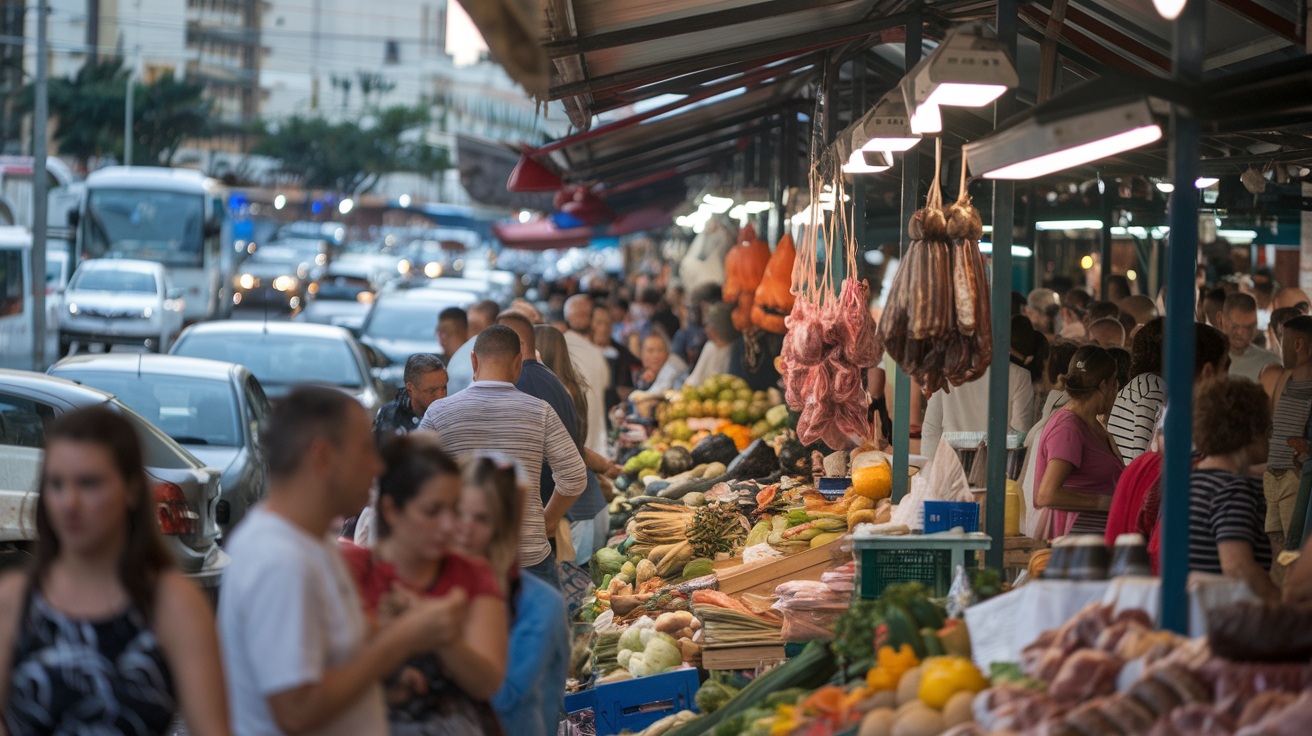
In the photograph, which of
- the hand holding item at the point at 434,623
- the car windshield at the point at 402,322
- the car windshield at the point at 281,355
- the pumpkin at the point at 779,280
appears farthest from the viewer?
the car windshield at the point at 402,322

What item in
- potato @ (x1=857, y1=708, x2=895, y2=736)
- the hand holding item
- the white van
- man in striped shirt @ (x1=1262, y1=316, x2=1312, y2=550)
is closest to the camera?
the hand holding item

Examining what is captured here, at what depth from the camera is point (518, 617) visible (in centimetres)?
388

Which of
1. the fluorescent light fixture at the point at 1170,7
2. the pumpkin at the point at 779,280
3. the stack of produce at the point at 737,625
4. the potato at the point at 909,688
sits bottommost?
the stack of produce at the point at 737,625

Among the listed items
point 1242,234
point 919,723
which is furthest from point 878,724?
point 1242,234

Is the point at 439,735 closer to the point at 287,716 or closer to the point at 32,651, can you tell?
the point at 287,716

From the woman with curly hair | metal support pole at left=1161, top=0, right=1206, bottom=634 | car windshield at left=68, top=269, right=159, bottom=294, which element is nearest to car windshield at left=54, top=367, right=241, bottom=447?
the woman with curly hair

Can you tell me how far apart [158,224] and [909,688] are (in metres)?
30.0

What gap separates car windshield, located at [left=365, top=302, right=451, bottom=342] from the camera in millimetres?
19547

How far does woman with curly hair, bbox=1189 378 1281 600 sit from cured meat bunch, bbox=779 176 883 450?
9.77ft

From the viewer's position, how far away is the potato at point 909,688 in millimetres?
4059

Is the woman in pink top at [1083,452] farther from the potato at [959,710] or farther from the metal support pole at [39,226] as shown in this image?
the metal support pole at [39,226]

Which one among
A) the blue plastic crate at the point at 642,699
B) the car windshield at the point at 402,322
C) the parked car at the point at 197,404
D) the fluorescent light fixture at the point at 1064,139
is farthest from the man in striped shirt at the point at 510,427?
the car windshield at the point at 402,322

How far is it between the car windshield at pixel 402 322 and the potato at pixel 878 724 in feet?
51.8

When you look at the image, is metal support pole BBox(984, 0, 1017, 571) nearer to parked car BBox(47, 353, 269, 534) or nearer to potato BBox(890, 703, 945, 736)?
potato BBox(890, 703, 945, 736)
